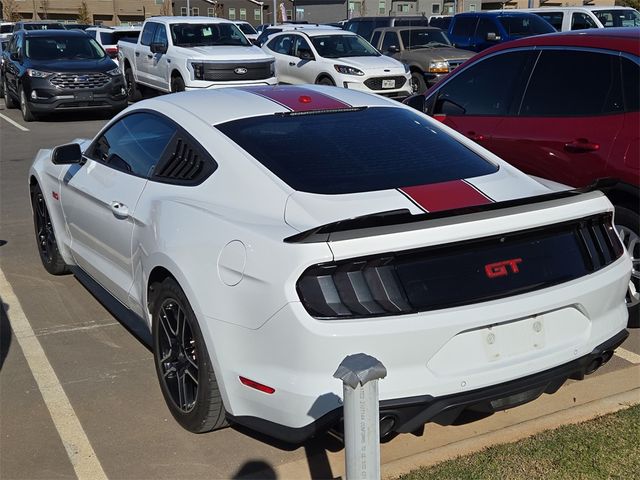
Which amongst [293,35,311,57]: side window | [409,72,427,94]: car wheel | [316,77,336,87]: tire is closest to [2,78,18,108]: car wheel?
[293,35,311,57]: side window

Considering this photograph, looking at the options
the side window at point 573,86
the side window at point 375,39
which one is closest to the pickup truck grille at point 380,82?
the side window at point 375,39

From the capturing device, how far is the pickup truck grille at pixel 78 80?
15406mm

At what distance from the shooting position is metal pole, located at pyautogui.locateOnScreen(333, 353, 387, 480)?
255 cm

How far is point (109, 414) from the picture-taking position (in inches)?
163

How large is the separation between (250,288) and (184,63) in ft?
43.6

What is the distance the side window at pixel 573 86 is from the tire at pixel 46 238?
3692 millimetres

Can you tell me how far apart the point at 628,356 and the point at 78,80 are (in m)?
13.1

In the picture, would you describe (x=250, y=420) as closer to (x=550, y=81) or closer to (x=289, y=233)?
(x=289, y=233)

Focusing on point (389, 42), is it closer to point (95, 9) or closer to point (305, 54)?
point (305, 54)

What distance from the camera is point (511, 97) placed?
596 centimetres

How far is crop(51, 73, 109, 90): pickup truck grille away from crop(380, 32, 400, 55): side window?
7206mm

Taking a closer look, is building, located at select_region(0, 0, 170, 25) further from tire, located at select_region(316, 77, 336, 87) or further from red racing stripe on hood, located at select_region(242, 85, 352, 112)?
red racing stripe on hood, located at select_region(242, 85, 352, 112)

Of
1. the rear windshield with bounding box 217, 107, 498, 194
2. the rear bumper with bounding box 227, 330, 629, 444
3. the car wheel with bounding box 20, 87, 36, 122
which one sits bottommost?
the car wheel with bounding box 20, 87, 36, 122

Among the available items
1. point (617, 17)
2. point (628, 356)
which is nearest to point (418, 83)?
point (617, 17)
